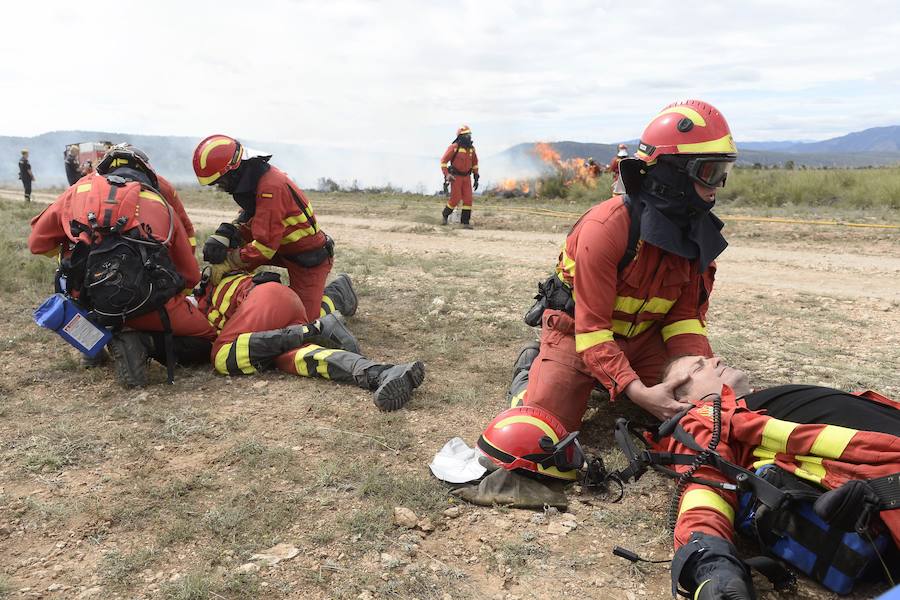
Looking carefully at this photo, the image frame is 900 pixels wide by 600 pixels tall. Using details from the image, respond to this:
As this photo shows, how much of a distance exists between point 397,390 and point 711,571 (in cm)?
227

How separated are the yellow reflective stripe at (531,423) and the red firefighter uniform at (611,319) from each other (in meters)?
0.36

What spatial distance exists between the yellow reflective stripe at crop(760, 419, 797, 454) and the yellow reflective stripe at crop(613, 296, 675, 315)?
1.13 m

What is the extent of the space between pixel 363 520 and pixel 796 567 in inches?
68.0

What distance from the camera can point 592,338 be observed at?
338cm

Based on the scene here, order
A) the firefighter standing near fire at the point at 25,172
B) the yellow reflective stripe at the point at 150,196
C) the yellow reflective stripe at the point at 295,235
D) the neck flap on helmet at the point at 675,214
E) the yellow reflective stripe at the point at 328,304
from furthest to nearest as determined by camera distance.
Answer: the firefighter standing near fire at the point at 25,172 < the yellow reflective stripe at the point at 328,304 < the yellow reflective stripe at the point at 295,235 < the yellow reflective stripe at the point at 150,196 < the neck flap on helmet at the point at 675,214

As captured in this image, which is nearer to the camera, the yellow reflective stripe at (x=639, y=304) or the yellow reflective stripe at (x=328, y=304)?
the yellow reflective stripe at (x=639, y=304)

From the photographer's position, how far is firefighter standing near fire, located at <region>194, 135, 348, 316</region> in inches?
207

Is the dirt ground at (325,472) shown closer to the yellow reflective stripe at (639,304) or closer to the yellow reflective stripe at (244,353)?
the yellow reflective stripe at (244,353)

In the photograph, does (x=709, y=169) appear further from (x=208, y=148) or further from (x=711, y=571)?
(x=208, y=148)

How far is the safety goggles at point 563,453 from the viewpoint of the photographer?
122 inches

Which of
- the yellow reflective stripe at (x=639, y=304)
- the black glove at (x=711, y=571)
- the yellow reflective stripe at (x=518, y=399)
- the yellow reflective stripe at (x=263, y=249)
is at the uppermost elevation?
the yellow reflective stripe at (x=263, y=249)

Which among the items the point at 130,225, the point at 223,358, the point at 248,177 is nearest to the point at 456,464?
the point at 223,358

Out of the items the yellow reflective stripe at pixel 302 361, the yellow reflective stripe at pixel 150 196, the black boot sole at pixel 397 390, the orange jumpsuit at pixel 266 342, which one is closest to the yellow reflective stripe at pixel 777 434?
the black boot sole at pixel 397 390

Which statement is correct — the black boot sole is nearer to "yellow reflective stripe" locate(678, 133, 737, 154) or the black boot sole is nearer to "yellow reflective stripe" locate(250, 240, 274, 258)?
"yellow reflective stripe" locate(250, 240, 274, 258)
